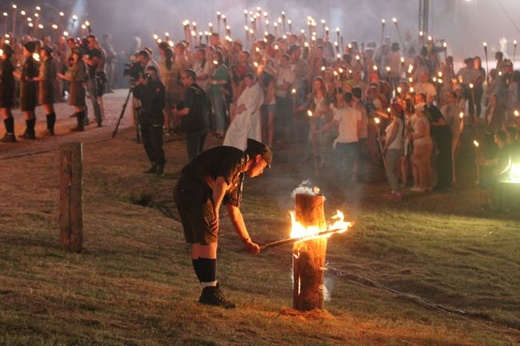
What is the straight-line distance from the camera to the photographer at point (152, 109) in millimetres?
19750

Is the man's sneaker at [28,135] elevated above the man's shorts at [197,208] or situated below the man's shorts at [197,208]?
above

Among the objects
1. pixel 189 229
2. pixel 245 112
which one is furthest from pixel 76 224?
pixel 245 112

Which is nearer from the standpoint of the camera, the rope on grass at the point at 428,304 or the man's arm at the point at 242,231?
the man's arm at the point at 242,231

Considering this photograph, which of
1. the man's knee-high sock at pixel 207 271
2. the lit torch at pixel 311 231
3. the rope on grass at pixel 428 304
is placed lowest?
the rope on grass at pixel 428 304

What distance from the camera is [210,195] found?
391 inches

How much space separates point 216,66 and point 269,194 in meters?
4.36

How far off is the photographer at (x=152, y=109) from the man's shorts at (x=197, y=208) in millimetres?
9920

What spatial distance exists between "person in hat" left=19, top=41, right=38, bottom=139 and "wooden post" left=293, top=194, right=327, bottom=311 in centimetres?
1339

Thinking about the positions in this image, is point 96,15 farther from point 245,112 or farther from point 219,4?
point 245,112

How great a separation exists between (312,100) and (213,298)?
14.6 meters

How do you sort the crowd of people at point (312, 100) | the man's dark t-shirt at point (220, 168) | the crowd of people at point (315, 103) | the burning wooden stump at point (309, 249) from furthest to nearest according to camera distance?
1. the crowd of people at point (312, 100)
2. the crowd of people at point (315, 103)
3. the burning wooden stump at point (309, 249)
4. the man's dark t-shirt at point (220, 168)

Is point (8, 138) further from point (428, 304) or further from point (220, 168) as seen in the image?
point (220, 168)

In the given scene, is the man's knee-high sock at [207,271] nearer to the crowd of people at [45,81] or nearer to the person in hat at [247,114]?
the person in hat at [247,114]

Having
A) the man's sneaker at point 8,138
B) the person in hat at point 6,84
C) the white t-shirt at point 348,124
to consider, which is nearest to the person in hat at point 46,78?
the person in hat at point 6,84
